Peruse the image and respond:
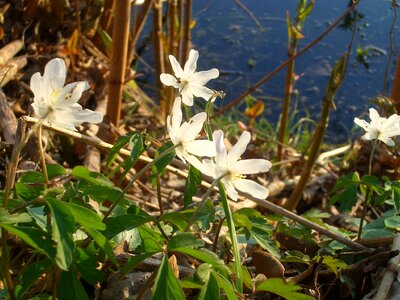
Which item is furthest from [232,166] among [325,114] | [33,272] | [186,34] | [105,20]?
[105,20]

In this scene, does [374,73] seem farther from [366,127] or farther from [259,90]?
[366,127]

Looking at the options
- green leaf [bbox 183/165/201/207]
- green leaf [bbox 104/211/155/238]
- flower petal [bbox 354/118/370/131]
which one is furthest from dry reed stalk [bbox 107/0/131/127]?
green leaf [bbox 104/211/155/238]

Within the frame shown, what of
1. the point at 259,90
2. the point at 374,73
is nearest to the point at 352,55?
the point at 374,73

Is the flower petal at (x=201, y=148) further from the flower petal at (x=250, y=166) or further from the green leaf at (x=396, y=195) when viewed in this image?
the green leaf at (x=396, y=195)

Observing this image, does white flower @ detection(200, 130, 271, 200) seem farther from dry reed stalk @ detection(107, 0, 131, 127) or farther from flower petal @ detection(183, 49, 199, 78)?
dry reed stalk @ detection(107, 0, 131, 127)

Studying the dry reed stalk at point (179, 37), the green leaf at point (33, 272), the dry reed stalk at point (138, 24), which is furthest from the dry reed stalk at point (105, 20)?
the green leaf at point (33, 272)

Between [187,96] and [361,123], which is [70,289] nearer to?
[187,96]

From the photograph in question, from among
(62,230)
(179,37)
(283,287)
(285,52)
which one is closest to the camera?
(62,230)
